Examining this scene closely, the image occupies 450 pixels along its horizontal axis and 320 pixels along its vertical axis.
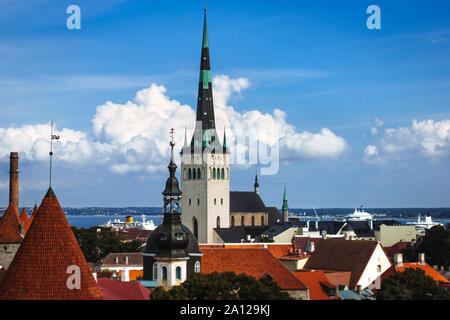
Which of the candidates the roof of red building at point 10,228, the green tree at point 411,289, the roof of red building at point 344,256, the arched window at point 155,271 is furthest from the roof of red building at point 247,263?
the roof of red building at point 10,228

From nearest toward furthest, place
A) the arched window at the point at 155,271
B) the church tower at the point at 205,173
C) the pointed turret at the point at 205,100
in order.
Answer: the arched window at the point at 155,271, the pointed turret at the point at 205,100, the church tower at the point at 205,173

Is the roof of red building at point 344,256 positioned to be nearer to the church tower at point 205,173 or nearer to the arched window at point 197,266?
the arched window at point 197,266

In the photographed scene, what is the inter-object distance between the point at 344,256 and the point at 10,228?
84.2ft

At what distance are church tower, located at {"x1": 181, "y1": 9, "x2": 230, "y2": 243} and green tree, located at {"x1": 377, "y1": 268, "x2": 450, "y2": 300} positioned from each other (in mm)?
66346

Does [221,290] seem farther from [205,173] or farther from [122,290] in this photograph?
[205,173]

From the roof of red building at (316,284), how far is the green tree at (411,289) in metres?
8.56

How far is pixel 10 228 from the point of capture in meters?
65.1

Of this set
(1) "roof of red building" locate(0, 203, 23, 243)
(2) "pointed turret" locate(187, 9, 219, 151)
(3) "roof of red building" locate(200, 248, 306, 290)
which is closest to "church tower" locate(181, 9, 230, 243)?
(2) "pointed turret" locate(187, 9, 219, 151)

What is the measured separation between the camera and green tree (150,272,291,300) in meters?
33.7

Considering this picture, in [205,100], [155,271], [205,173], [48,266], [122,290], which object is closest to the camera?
[48,266]

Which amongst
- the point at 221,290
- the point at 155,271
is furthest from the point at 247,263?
the point at 221,290

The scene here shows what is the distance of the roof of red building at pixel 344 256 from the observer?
2414 inches

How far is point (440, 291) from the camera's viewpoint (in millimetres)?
43562

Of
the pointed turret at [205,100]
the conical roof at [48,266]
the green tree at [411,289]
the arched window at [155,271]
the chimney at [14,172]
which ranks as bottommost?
the green tree at [411,289]
